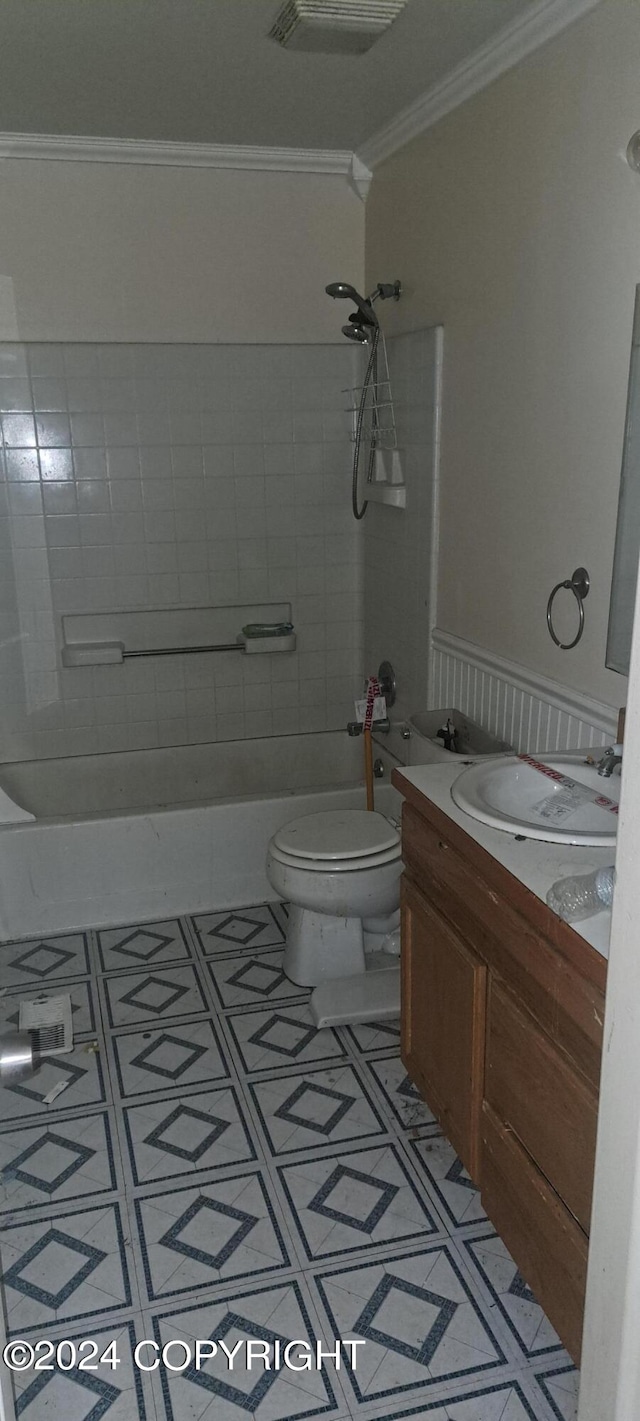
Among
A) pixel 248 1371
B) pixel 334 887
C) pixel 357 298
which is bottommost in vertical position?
pixel 248 1371

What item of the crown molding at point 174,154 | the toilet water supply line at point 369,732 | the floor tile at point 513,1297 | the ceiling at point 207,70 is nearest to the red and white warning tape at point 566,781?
the floor tile at point 513,1297

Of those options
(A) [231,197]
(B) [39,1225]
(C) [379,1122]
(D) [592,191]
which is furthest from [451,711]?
(A) [231,197]

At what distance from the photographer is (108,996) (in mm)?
2766

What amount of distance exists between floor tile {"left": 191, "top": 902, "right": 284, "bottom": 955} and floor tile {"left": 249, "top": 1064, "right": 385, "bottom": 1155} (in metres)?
0.66

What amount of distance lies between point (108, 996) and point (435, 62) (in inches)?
98.4

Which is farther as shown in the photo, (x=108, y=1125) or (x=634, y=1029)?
(x=108, y=1125)

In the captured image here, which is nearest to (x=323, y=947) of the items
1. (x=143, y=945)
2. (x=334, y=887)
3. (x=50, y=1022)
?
(x=334, y=887)

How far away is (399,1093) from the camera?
232 centimetres

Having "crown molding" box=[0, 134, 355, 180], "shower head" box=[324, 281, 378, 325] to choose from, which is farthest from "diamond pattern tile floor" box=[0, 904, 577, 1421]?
"crown molding" box=[0, 134, 355, 180]

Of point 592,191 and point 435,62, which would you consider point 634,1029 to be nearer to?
point 592,191

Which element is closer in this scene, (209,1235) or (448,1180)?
(209,1235)

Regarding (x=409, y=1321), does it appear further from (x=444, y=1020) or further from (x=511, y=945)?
(x=511, y=945)

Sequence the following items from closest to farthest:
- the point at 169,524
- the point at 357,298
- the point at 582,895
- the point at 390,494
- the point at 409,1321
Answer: the point at 582,895, the point at 409,1321, the point at 357,298, the point at 390,494, the point at 169,524

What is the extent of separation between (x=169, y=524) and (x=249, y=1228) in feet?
7.68
